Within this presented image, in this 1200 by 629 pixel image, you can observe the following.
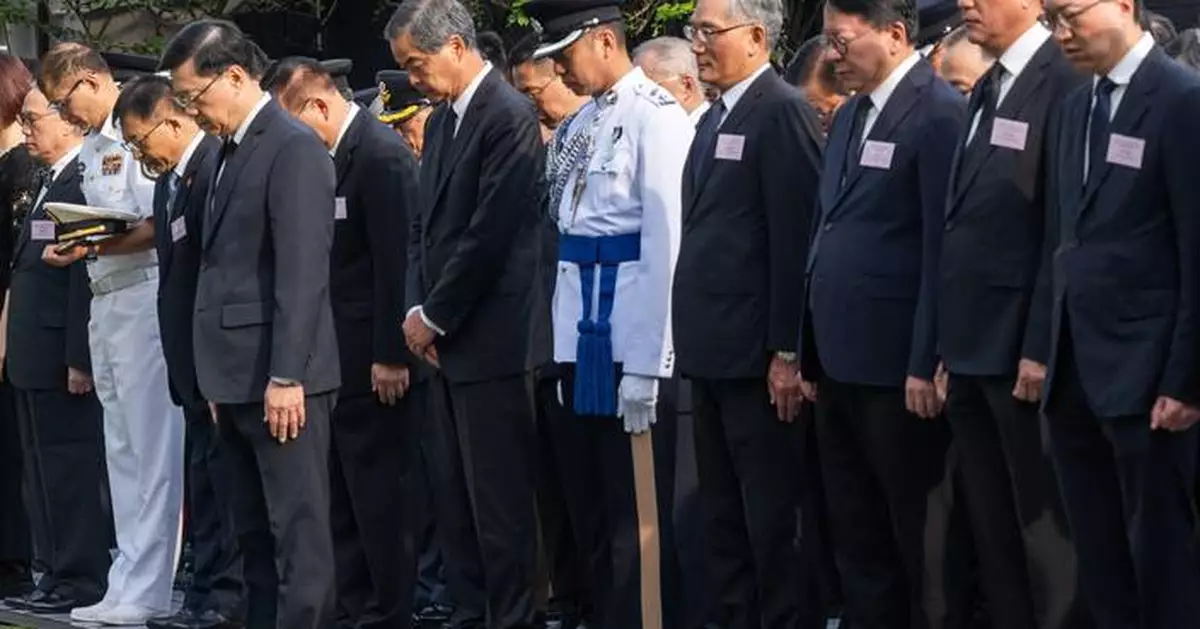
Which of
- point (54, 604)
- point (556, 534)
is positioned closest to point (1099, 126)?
point (556, 534)

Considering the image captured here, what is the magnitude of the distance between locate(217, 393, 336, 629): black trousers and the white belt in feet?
5.00

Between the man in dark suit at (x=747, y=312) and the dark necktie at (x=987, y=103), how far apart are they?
2.75ft

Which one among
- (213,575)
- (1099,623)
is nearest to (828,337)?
(1099,623)

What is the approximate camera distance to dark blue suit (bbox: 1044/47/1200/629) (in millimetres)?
5883

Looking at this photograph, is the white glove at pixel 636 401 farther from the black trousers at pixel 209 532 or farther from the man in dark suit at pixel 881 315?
the black trousers at pixel 209 532

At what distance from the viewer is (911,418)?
6746 mm

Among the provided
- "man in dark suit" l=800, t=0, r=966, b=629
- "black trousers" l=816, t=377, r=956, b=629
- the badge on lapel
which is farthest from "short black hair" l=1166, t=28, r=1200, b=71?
the badge on lapel

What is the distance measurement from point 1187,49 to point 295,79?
3.30 metres

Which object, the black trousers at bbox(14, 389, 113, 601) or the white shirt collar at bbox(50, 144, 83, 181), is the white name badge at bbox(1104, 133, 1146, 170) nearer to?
the white shirt collar at bbox(50, 144, 83, 181)

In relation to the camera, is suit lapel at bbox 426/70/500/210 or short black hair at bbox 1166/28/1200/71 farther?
suit lapel at bbox 426/70/500/210

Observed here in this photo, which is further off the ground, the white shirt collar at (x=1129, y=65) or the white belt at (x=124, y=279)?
the white shirt collar at (x=1129, y=65)

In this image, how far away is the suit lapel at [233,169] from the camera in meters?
7.72

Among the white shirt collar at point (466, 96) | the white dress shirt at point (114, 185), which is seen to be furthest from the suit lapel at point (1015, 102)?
the white dress shirt at point (114, 185)

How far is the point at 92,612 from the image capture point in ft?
30.7
